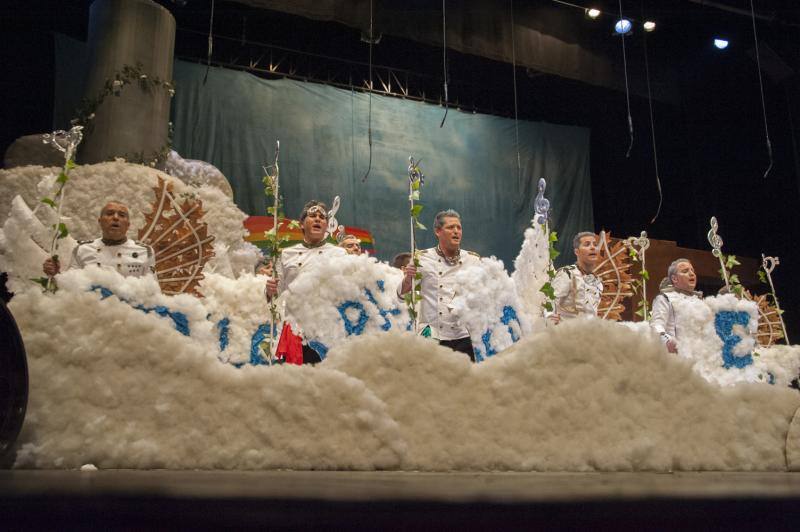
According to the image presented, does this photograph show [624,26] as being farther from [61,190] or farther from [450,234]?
[61,190]

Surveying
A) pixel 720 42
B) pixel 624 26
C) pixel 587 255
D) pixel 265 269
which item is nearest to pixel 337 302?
pixel 265 269

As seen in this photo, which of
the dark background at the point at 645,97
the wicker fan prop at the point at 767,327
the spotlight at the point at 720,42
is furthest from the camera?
the spotlight at the point at 720,42

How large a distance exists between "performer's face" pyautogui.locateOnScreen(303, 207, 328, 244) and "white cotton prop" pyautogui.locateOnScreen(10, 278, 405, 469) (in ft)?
7.94

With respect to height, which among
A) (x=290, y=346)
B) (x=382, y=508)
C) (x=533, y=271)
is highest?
(x=533, y=271)

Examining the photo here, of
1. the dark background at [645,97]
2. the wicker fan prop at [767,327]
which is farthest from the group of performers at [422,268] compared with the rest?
the dark background at [645,97]

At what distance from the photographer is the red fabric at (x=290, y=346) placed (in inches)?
163

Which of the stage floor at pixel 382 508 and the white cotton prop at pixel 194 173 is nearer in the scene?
the stage floor at pixel 382 508

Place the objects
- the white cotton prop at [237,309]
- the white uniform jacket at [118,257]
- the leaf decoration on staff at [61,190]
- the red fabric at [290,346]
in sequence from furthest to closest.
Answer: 1. the white cotton prop at [237,309]
2. the red fabric at [290,346]
3. the white uniform jacket at [118,257]
4. the leaf decoration on staff at [61,190]

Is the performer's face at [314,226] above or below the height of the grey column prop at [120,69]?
below

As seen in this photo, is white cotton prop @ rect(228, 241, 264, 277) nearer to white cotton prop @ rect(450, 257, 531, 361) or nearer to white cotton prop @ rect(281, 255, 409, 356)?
white cotton prop @ rect(281, 255, 409, 356)

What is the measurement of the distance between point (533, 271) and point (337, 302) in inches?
65.2

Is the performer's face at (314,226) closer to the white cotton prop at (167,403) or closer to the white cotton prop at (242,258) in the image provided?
the white cotton prop at (242,258)

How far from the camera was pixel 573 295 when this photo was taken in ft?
16.2

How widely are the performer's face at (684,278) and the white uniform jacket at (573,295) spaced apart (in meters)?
0.77
